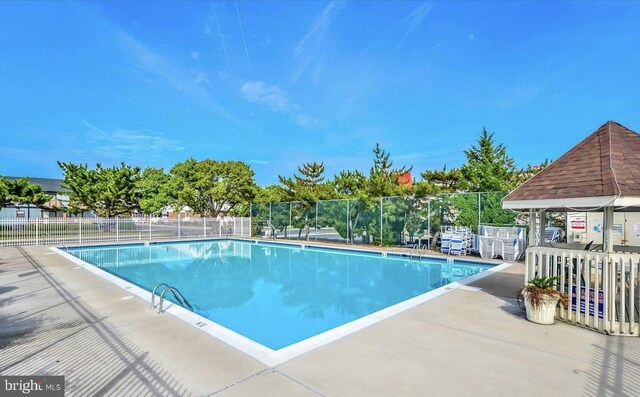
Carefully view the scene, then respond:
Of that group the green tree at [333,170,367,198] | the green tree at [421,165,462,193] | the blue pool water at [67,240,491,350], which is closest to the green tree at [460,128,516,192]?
the green tree at [421,165,462,193]

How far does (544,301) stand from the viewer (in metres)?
4.57

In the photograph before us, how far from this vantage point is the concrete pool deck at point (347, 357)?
2951 millimetres

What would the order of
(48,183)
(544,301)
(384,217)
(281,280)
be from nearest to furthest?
(544,301), (281,280), (384,217), (48,183)

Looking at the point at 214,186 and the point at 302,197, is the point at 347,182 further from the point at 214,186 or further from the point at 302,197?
the point at 214,186

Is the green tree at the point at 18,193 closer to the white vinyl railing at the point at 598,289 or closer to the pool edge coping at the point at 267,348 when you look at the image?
the pool edge coping at the point at 267,348

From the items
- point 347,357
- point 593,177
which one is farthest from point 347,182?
point 347,357

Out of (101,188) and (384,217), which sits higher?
(101,188)

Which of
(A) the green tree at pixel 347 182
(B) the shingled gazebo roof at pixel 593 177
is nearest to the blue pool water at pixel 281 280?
(B) the shingled gazebo roof at pixel 593 177

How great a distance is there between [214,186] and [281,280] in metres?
17.9

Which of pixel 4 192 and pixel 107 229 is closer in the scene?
pixel 107 229

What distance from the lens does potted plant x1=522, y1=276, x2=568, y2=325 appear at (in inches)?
180

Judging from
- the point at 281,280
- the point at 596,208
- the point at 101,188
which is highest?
the point at 101,188

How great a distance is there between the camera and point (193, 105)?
28.1 metres

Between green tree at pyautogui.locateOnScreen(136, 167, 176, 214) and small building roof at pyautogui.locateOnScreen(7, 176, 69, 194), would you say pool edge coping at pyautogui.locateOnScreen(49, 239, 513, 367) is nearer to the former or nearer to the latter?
green tree at pyautogui.locateOnScreen(136, 167, 176, 214)
